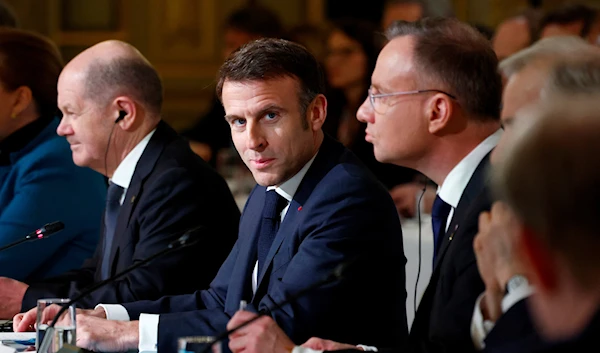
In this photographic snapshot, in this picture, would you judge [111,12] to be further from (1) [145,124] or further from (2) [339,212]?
(2) [339,212]

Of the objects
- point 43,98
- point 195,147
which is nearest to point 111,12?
point 195,147

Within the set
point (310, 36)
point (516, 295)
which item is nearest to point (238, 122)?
point (516, 295)

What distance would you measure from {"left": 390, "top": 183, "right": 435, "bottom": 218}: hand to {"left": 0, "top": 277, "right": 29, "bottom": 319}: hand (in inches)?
93.7

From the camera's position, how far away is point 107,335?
8.07 feet

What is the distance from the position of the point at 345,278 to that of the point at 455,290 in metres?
0.36

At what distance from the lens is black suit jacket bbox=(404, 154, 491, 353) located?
1977 mm

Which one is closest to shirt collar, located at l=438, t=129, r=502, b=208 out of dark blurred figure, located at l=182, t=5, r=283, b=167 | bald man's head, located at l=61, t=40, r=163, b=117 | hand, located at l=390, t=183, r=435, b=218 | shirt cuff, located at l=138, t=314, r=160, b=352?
shirt cuff, located at l=138, t=314, r=160, b=352

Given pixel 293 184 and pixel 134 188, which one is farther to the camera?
pixel 134 188

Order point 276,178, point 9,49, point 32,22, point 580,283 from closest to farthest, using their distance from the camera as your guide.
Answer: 1. point 580,283
2. point 276,178
3. point 9,49
4. point 32,22

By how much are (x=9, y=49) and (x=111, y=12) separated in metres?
4.34

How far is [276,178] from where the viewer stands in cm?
259

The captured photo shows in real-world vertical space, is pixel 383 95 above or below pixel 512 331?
above

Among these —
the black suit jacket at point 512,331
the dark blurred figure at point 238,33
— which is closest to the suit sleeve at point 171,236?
the black suit jacket at point 512,331

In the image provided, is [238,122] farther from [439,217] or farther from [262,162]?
[439,217]
